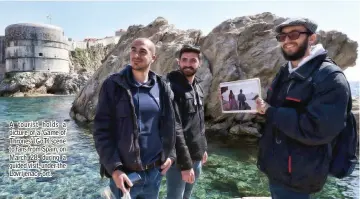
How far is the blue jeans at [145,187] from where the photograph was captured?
284cm

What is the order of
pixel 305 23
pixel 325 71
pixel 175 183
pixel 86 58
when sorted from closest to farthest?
pixel 325 71
pixel 305 23
pixel 175 183
pixel 86 58

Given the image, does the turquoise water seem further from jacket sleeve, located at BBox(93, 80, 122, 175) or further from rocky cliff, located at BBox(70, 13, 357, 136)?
rocky cliff, located at BBox(70, 13, 357, 136)

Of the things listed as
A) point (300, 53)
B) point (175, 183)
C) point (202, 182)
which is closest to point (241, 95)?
point (300, 53)

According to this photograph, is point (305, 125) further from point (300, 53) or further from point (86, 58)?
point (86, 58)

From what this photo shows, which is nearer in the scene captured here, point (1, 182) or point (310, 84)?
point (310, 84)

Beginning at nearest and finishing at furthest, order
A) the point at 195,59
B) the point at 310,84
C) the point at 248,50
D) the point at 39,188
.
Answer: the point at 310,84 → the point at 195,59 → the point at 39,188 → the point at 248,50

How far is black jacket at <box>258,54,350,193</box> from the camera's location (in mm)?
2236

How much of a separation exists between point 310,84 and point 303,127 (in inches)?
15.9

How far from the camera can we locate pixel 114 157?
8.96 feet

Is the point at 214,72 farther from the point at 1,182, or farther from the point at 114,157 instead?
the point at 114,157

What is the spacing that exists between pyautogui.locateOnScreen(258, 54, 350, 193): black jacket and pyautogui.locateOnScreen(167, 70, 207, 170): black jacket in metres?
1.47

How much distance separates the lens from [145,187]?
2.95 meters

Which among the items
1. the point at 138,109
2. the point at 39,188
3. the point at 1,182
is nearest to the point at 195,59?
the point at 138,109

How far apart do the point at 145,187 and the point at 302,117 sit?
5.92 feet
